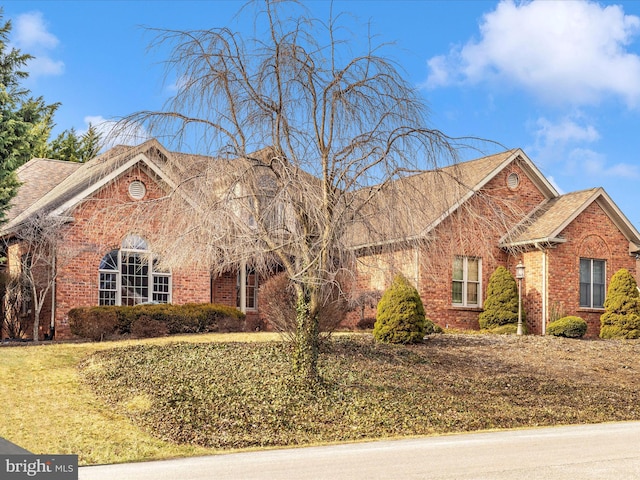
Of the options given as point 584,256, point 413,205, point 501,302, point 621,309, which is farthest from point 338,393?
point 584,256

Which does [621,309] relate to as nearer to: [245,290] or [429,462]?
[245,290]

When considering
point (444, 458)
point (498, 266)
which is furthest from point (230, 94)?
point (498, 266)

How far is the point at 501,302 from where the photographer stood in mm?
27797

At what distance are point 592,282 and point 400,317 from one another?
12.0 meters

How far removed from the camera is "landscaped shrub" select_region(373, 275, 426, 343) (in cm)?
2061

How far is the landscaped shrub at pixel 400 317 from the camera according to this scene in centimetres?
2061

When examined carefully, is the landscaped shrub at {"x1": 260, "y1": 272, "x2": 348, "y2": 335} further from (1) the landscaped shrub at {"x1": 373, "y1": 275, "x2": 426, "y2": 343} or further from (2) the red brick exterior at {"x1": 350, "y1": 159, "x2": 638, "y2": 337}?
(2) the red brick exterior at {"x1": 350, "y1": 159, "x2": 638, "y2": 337}

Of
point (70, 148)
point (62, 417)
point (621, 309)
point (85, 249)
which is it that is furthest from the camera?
point (70, 148)

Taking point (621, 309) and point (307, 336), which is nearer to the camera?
point (307, 336)

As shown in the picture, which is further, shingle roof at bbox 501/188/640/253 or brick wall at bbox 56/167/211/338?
shingle roof at bbox 501/188/640/253

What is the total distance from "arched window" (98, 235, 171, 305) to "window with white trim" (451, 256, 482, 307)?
9.92m

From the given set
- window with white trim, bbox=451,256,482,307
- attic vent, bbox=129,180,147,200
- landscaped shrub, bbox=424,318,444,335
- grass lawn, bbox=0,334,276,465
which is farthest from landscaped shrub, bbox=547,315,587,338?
grass lawn, bbox=0,334,276,465

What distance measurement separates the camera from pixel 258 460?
1117 cm

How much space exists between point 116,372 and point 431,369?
690 centimetres
